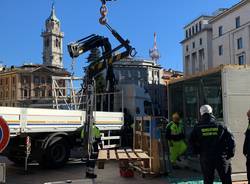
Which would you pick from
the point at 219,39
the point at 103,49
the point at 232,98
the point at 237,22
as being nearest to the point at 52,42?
the point at 219,39

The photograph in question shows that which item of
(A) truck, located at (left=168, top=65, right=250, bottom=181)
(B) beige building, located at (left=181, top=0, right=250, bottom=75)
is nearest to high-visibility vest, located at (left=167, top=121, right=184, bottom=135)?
→ (A) truck, located at (left=168, top=65, right=250, bottom=181)

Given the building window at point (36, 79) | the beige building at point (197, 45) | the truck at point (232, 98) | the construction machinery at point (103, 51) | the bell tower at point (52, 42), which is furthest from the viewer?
the bell tower at point (52, 42)

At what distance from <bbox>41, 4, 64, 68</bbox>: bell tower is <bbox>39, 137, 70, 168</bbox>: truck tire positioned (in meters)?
158

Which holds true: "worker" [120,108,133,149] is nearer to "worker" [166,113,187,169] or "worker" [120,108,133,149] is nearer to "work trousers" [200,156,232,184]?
"worker" [166,113,187,169]

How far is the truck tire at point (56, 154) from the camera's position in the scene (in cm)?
1327

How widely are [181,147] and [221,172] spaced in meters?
3.66

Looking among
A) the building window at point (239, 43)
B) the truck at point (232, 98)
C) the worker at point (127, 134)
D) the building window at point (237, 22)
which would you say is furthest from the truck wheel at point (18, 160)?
the building window at point (237, 22)

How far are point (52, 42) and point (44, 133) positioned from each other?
16603 cm

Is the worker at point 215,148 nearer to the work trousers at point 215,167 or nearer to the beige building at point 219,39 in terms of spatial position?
the work trousers at point 215,167

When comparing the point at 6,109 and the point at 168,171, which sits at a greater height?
the point at 6,109

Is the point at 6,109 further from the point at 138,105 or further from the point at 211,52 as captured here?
the point at 211,52

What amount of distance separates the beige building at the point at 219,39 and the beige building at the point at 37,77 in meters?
27.8

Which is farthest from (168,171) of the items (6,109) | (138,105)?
(138,105)

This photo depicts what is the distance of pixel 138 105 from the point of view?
18688 millimetres
